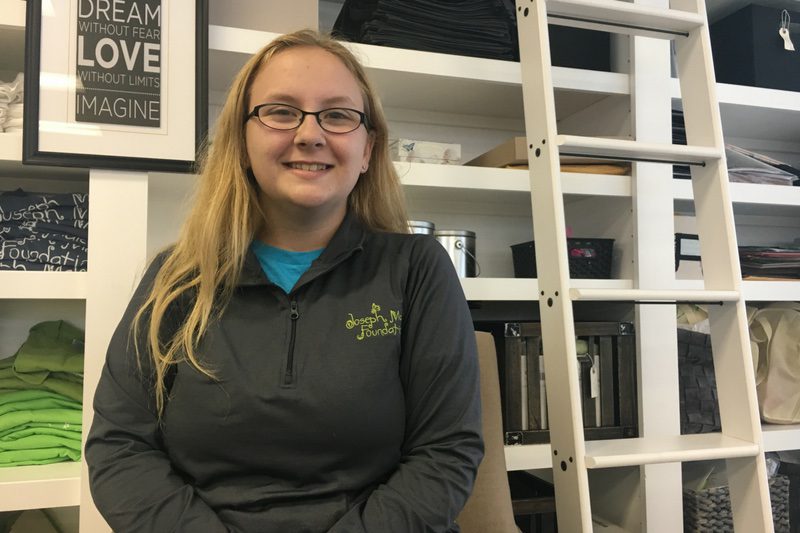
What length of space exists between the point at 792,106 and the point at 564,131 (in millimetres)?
682

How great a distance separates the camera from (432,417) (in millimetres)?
1058

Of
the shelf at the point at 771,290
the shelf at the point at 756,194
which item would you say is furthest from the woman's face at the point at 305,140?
the shelf at the point at 771,290

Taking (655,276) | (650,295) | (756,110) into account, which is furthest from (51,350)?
(756,110)

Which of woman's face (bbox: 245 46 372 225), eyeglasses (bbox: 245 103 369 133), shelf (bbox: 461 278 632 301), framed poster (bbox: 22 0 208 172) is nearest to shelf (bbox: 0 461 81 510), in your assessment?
framed poster (bbox: 22 0 208 172)

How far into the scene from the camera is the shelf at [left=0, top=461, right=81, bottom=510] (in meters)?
1.29

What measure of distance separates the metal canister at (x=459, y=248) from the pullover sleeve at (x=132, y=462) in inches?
32.4

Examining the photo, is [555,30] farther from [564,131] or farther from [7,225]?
[7,225]

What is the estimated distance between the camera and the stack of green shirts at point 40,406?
4.60 feet

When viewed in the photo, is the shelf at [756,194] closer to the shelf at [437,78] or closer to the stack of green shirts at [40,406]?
the shelf at [437,78]

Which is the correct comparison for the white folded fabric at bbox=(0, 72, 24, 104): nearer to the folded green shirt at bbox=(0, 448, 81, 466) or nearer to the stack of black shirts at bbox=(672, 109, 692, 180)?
the folded green shirt at bbox=(0, 448, 81, 466)

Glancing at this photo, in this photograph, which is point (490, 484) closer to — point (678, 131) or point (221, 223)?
point (221, 223)

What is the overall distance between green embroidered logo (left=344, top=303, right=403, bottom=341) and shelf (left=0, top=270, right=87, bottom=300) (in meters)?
0.72

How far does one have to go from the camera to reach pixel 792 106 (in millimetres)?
1879

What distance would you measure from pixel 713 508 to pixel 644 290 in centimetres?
82
